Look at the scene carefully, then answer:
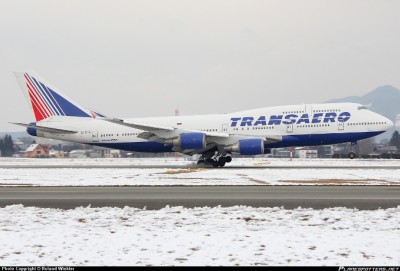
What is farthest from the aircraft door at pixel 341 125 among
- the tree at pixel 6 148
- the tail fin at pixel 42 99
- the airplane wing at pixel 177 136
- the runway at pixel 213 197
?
the tree at pixel 6 148

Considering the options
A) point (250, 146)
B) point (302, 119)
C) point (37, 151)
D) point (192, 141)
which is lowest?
point (250, 146)

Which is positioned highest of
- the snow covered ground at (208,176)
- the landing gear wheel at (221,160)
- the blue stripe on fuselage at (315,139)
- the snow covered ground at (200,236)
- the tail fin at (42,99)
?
the tail fin at (42,99)

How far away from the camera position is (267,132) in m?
37.5

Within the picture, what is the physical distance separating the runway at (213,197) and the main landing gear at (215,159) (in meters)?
17.3

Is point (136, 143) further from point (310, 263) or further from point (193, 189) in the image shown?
point (310, 263)

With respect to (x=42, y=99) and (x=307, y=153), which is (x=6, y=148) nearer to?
(x=42, y=99)

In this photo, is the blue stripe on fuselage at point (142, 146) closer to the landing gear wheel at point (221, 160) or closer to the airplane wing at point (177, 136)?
the airplane wing at point (177, 136)

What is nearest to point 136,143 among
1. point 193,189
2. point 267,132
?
point 267,132

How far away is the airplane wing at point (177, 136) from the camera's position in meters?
36.8

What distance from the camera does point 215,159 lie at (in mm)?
38562

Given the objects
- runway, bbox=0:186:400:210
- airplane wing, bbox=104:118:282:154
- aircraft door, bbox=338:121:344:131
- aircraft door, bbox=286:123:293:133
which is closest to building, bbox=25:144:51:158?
airplane wing, bbox=104:118:282:154

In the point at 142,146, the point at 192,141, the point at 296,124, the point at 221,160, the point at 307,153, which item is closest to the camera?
the point at 192,141

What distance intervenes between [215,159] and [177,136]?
356cm

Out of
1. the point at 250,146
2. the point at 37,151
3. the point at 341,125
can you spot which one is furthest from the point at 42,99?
the point at 37,151
